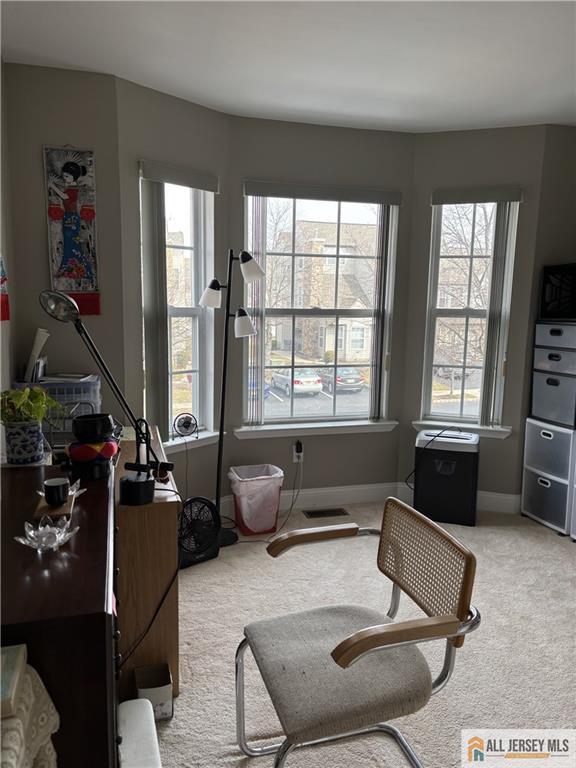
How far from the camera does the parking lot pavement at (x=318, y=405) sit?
12.2 feet

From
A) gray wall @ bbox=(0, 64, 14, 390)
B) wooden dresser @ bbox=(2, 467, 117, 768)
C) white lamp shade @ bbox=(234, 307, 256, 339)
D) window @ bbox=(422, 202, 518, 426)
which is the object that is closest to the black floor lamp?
white lamp shade @ bbox=(234, 307, 256, 339)

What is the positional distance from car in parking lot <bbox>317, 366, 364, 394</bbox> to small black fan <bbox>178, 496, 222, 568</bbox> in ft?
4.27

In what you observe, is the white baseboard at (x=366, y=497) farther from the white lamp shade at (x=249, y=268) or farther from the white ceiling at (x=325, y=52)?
the white ceiling at (x=325, y=52)

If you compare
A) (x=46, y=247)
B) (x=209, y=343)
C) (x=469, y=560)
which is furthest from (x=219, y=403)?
(x=469, y=560)

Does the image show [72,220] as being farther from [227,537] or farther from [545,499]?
[545,499]

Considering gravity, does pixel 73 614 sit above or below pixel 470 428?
above

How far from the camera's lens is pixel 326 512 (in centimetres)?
372

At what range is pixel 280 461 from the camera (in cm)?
369

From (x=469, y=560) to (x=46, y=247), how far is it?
2.36 meters

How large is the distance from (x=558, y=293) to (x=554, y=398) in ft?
2.24

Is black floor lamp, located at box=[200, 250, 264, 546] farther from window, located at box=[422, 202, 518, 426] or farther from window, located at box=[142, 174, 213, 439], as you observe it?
window, located at box=[422, 202, 518, 426]

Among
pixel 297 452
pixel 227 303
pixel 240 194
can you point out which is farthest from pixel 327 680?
pixel 240 194

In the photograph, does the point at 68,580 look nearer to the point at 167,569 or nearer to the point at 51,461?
the point at 167,569

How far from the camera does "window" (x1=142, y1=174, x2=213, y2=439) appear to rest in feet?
9.97
